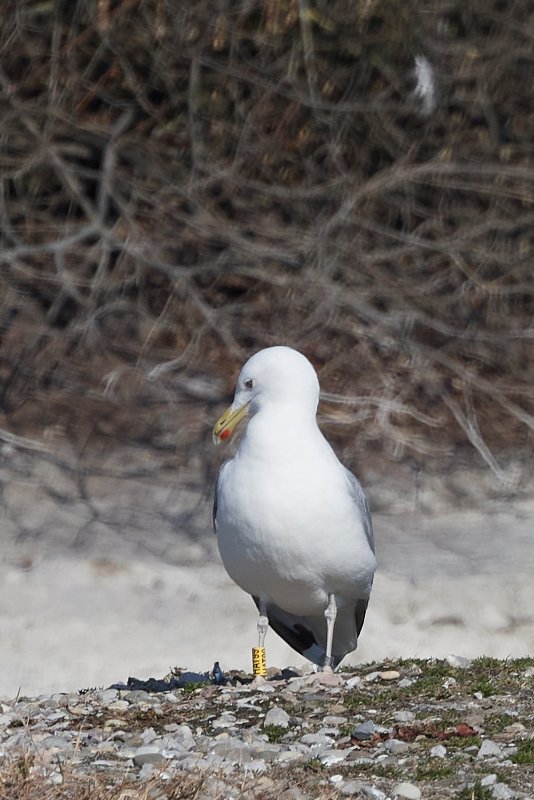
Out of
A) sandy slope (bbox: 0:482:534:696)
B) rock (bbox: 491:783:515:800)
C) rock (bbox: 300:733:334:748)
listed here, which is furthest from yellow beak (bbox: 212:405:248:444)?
sandy slope (bbox: 0:482:534:696)

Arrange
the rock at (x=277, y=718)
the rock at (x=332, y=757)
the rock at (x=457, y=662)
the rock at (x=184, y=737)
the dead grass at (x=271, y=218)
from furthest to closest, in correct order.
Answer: the dead grass at (x=271, y=218) < the rock at (x=457, y=662) < the rock at (x=277, y=718) < the rock at (x=184, y=737) < the rock at (x=332, y=757)

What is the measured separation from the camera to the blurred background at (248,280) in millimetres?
8938

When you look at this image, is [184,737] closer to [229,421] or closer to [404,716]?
[404,716]

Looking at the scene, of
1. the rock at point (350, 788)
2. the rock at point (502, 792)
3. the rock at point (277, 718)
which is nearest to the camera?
the rock at point (502, 792)

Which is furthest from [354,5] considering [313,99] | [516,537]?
[516,537]

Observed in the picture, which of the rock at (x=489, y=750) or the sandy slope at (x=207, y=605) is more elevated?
the sandy slope at (x=207, y=605)

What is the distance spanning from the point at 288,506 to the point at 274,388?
1.63 ft

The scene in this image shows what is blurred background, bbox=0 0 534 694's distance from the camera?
352 inches

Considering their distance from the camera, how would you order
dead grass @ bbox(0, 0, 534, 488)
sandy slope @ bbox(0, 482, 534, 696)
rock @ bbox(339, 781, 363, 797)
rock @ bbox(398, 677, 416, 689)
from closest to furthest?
rock @ bbox(339, 781, 363, 797)
rock @ bbox(398, 677, 416, 689)
sandy slope @ bbox(0, 482, 534, 696)
dead grass @ bbox(0, 0, 534, 488)

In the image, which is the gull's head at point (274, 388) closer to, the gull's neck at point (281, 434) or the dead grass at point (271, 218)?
the gull's neck at point (281, 434)

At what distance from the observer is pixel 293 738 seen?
15.0ft

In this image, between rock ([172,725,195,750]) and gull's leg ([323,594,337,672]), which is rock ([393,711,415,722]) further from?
gull's leg ([323,594,337,672])

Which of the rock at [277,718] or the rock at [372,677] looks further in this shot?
the rock at [372,677]

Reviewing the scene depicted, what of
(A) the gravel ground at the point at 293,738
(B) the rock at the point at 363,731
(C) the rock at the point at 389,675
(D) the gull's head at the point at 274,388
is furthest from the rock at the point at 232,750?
(D) the gull's head at the point at 274,388
